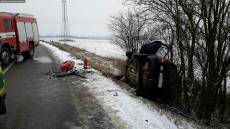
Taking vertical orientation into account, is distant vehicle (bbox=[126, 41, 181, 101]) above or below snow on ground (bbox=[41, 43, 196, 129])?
above

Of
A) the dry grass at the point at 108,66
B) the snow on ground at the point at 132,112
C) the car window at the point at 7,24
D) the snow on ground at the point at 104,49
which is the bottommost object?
the snow on ground at the point at 104,49

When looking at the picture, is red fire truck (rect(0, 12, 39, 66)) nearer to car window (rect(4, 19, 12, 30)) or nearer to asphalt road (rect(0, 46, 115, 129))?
car window (rect(4, 19, 12, 30))

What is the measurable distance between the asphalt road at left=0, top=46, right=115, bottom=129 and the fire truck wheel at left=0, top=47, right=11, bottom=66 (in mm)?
4107

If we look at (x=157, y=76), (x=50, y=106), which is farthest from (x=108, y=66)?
(x=50, y=106)

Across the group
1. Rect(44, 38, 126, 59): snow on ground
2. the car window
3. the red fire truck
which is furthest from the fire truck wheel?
Rect(44, 38, 126, 59): snow on ground

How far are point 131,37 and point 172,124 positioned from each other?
28.7 m

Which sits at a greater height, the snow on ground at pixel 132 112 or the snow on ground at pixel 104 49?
the snow on ground at pixel 132 112

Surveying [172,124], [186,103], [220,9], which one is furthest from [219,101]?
[172,124]

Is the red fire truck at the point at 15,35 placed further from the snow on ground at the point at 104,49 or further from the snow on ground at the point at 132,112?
the snow on ground at the point at 104,49

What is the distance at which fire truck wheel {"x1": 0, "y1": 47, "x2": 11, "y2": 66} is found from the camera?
17609 millimetres

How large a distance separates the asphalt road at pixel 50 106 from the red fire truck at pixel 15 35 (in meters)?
4.59

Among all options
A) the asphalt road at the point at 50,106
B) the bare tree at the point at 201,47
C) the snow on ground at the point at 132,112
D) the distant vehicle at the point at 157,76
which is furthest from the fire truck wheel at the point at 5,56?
the distant vehicle at the point at 157,76

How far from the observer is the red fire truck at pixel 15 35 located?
58.5ft

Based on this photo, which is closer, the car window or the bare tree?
the bare tree
